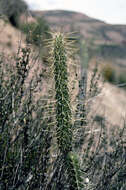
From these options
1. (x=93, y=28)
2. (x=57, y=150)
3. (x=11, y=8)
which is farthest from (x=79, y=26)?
(x=57, y=150)

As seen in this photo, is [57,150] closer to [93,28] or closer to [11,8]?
[11,8]

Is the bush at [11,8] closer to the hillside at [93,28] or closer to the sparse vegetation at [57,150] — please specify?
the hillside at [93,28]

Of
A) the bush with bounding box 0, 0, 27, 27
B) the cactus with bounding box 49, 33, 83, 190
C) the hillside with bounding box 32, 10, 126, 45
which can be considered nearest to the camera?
the cactus with bounding box 49, 33, 83, 190

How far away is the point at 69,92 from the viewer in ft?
7.13

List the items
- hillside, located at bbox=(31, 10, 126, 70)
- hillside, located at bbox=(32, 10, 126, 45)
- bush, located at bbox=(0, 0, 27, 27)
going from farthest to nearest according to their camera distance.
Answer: bush, located at bbox=(0, 0, 27, 27) → hillside, located at bbox=(32, 10, 126, 45) → hillside, located at bbox=(31, 10, 126, 70)

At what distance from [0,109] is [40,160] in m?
0.71

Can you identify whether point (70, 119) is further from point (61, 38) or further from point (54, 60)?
point (61, 38)

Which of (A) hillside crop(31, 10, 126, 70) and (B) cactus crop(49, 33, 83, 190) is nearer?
(B) cactus crop(49, 33, 83, 190)

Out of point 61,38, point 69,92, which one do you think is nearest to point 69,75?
point 69,92

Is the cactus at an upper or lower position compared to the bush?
lower

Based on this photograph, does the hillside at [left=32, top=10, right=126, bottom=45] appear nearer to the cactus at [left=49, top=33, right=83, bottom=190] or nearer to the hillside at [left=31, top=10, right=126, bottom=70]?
the hillside at [left=31, top=10, right=126, bottom=70]

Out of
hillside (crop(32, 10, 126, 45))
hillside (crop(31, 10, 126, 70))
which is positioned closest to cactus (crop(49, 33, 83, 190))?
hillside (crop(31, 10, 126, 70))

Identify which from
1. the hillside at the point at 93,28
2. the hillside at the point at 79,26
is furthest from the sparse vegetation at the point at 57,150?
the hillside at the point at 79,26

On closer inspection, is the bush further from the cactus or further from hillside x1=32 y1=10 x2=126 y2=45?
the cactus
